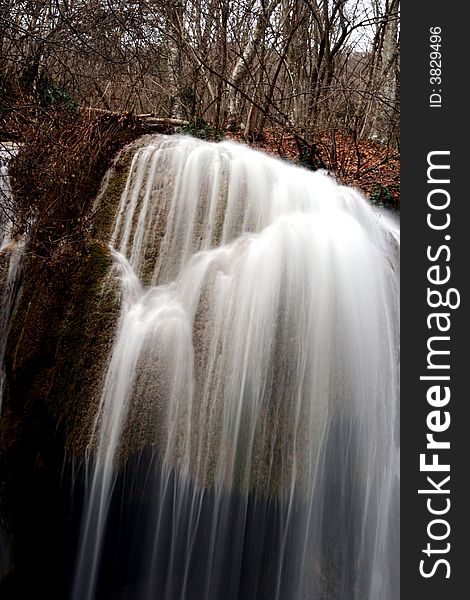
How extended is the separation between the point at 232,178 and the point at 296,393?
6.80 ft

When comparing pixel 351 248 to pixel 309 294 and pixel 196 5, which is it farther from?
pixel 196 5

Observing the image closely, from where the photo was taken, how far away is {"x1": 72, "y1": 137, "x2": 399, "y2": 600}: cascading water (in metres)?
3.47

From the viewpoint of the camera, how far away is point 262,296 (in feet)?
12.5

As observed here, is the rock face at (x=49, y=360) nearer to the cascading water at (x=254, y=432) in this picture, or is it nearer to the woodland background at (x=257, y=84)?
the cascading water at (x=254, y=432)

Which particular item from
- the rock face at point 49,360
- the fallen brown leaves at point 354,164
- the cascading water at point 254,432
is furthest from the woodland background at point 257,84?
the cascading water at point 254,432

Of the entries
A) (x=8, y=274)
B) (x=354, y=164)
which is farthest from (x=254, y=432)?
(x=354, y=164)

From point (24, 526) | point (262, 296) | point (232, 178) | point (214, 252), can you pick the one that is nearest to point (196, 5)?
point (232, 178)

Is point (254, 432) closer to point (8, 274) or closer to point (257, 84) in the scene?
point (8, 274)

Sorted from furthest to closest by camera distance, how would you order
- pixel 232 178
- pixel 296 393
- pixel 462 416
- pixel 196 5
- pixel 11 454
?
pixel 196 5 < pixel 232 178 < pixel 11 454 < pixel 296 393 < pixel 462 416

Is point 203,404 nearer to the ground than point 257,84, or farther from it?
nearer to the ground

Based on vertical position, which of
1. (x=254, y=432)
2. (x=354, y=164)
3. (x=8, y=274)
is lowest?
(x=254, y=432)

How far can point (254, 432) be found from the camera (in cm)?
352

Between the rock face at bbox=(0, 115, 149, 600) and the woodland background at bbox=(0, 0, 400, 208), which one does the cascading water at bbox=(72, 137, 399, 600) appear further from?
the woodland background at bbox=(0, 0, 400, 208)

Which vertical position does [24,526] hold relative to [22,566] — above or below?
above
